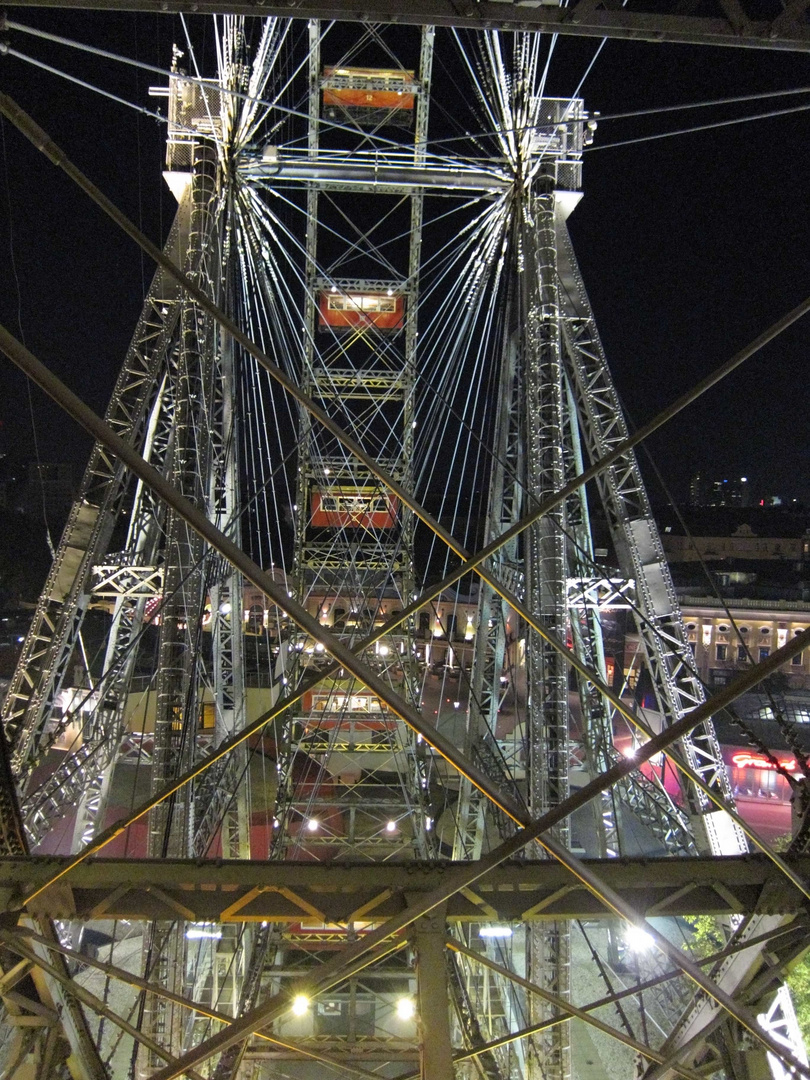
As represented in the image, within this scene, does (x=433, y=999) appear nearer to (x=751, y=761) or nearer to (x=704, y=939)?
(x=704, y=939)

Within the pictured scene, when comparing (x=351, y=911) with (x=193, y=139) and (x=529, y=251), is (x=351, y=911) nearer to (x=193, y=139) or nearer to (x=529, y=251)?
(x=529, y=251)

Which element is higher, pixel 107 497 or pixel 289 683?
pixel 107 497

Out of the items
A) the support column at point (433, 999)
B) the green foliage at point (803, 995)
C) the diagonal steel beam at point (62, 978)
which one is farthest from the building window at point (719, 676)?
the diagonal steel beam at point (62, 978)

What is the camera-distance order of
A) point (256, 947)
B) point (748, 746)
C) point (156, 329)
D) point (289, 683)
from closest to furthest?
point (156, 329), point (256, 947), point (289, 683), point (748, 746)

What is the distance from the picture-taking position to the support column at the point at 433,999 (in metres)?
3.25

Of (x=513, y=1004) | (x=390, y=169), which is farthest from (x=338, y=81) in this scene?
(x=513, y=1004)

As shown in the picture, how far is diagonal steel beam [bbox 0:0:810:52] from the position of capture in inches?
129

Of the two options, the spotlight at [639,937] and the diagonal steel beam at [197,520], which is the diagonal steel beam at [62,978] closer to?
the diagonal steel beam at [197,520]

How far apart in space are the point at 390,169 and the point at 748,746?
72.4 feet

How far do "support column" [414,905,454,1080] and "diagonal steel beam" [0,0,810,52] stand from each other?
4.15 m

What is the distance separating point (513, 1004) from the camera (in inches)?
406

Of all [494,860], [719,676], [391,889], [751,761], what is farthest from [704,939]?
[719,676]

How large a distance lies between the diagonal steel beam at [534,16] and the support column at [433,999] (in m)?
4.15

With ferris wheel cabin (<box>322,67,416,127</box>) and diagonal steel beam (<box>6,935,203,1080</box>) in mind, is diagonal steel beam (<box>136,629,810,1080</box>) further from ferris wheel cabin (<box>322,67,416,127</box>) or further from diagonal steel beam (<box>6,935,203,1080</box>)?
ferris wheel cabin (<box>322,67,416,127</box>)
